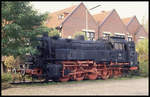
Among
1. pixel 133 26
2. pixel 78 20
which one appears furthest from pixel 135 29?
pixel 78 20

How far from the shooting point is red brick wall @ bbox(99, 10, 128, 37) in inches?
1389

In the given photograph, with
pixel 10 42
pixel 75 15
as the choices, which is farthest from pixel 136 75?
pixel 75 15

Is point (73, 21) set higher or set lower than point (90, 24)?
higher

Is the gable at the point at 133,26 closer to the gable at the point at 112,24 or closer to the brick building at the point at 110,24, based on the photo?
the brick building at the point at 110,24

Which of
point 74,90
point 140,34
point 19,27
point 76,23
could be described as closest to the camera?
point 74,90

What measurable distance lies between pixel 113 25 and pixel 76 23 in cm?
837

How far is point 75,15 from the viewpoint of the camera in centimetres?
3131

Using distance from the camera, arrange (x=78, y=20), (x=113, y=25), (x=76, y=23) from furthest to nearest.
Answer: (x=113, y=25) → (x=78, y=20) → (x=76, y=23)

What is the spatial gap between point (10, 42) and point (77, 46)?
5281mm

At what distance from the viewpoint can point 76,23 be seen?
31109 millimetres

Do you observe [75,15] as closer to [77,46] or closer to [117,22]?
[117,22]

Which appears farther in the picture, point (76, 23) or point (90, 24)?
point (90, 24)

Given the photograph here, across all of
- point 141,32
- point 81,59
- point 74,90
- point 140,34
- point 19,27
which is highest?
point 141,32

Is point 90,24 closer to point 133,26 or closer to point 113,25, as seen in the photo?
point 113,25
